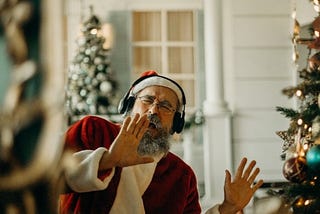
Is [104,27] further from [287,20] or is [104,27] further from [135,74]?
[287,20]

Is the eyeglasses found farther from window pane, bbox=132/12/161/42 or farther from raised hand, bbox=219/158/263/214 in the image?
window pane, bbox=132/12/161/42

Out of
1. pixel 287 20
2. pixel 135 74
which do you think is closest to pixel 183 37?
pixel 135 74

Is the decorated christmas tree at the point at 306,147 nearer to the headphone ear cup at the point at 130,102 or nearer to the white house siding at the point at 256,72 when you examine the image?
the headphone ear cup at the point at 130,102

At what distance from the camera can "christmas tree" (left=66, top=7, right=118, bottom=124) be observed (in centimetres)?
561

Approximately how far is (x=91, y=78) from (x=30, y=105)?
17.9 feet

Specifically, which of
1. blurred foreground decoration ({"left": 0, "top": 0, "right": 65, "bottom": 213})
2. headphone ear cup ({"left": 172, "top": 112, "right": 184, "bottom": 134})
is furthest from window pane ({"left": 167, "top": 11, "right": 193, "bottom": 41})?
blurred foreground decoration ({"left": 0, "top": 0, "right": 65, "bottom": 213})

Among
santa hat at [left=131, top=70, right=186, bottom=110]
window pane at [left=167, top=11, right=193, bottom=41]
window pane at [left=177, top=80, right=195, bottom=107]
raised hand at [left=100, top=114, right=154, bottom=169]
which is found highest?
window pane at [left=167, top=11, right=193, bottom=41]

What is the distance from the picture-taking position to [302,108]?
99.4 inches

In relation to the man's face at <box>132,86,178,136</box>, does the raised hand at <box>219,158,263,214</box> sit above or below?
below

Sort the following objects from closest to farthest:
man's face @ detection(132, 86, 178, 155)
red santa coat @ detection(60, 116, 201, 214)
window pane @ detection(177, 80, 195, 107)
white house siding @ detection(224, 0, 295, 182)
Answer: red santa coat @ detection(60, 116, 201, 214) < man's face @ detection(132, 86, 178, 155) < white house siding @ detection(224, 0, 295, 182) < window pane @ detection(177, 80, 195, 107)

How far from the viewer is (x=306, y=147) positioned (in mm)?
2309

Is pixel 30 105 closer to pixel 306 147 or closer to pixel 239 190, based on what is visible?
pixel 239 190

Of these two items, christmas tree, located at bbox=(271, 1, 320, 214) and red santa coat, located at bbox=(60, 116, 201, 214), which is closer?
red santa coat, located at bbox=(60, 116, 201, 214)

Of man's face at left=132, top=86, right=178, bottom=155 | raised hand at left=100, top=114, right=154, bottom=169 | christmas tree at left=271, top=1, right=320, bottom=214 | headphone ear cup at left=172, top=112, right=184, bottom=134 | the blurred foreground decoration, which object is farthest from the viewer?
christmas tree at left=271, top=1, right=320, bottom=214
